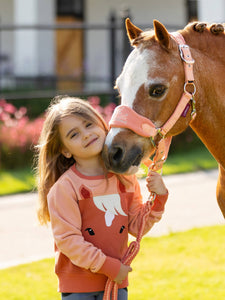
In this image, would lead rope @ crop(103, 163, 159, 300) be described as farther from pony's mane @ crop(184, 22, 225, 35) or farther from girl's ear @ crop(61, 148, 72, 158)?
pony's mane @ crop(184, 22, 225, 35)

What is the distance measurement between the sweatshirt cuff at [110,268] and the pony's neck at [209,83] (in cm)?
86

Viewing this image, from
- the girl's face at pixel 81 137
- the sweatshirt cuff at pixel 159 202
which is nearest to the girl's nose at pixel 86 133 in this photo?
the girl's face at pixel 81 137

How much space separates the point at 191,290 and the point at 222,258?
76 centimetres

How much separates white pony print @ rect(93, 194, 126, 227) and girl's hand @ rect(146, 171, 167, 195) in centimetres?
17

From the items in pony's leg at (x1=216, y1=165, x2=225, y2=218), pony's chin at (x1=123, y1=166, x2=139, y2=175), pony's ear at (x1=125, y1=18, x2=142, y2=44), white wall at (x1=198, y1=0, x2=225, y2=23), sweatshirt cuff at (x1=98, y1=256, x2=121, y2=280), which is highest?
pony's ear at (x1=125, y1=18, x2=142, y2=44)

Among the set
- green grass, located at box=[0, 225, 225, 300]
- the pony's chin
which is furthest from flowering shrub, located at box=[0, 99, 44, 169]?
the pony's chin

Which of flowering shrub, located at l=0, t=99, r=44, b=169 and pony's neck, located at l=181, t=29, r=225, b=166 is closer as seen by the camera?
pony's neck, located at l=181, t=29, r=225, b=166

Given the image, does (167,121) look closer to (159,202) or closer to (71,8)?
(159,202)

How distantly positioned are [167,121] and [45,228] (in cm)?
310

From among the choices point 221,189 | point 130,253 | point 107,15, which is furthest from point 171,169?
point 107,15

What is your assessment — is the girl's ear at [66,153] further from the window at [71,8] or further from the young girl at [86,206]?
the window at [71,8]

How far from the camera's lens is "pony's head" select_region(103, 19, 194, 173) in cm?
245

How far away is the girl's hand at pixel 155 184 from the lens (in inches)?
102

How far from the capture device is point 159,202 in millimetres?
2625
